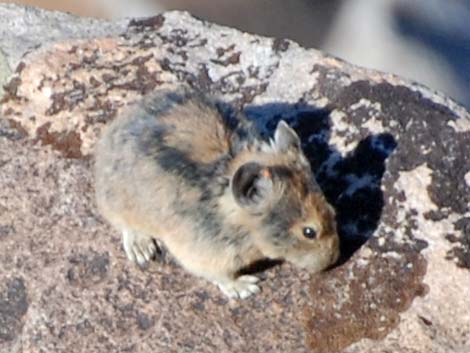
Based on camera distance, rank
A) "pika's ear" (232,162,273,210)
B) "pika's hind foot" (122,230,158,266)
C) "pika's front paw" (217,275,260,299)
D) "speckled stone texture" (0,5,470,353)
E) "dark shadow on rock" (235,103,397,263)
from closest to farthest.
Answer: "pika's ear" (232,162,273,210)
"speckled stone texture" (0,5,470,353)
"pika's front paw" (217,275,260,299)
"pika's hind foot" (122,230,158,266)
"dark shadow on rock" (235,103,397,263)

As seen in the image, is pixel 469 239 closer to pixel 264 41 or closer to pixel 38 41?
pixel 264 41

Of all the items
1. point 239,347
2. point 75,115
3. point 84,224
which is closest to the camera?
point 239,347

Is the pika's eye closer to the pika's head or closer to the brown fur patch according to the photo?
the pika's head

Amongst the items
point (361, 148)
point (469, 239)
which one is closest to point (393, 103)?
point (361, 148)

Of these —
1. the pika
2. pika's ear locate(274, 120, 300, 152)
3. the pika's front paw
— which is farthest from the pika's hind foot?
pika's ear locate(274, 120, 300, 152)

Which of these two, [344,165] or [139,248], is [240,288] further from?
[344,165]
